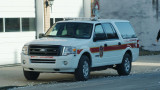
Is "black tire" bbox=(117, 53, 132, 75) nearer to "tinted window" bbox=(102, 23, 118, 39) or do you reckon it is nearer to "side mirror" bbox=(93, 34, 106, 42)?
"tinted window" bbox=(102, 23, 118, 39)

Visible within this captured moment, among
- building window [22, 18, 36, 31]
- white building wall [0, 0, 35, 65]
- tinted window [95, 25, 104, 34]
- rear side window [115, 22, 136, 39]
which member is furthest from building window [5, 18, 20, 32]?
tinted window [95, 25, 104, 34]

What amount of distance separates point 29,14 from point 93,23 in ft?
22.6

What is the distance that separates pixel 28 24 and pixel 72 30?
6.76 meters

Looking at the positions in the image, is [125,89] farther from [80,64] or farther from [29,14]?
[29,14]

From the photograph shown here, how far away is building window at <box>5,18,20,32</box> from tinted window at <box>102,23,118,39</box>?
581 centimetres

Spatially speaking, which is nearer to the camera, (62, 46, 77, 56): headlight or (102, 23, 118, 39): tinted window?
(62, 46, 77, 56): headlight

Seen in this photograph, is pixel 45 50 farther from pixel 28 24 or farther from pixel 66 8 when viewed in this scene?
pixel 66 8

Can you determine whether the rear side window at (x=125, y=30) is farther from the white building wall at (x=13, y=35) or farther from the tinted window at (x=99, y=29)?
the white building wall at (x=13, y=35)

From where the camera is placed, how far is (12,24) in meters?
22.5

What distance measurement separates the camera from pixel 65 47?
50.7ft

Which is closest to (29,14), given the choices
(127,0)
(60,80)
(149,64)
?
(149,64)

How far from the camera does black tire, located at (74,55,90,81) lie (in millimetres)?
15748

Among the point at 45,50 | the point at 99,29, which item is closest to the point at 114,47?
the point at 99,29

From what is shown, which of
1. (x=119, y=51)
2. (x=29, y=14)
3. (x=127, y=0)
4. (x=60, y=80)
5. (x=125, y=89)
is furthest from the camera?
(x=127, y=0)
